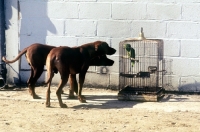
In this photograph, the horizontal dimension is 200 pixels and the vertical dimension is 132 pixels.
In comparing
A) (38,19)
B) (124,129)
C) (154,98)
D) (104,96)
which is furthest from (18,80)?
(124,129)

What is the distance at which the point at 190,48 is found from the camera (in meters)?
9.45

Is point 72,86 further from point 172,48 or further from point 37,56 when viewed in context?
point 172,48

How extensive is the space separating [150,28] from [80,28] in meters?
1.43

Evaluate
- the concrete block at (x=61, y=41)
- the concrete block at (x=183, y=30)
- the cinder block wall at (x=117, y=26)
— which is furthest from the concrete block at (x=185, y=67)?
the concrete block at (x=61, y=41)

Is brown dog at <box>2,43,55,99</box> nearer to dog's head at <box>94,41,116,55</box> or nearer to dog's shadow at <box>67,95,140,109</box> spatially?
dog's head at <box>94,41,116,55</box>

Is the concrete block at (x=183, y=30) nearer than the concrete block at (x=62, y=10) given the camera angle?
Yes

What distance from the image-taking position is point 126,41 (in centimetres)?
938

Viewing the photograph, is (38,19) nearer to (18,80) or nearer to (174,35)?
(18,80)

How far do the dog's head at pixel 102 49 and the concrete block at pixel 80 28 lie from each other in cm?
98

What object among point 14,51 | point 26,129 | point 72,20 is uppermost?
point 72,20

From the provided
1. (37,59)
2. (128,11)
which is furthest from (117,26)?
(37,59)

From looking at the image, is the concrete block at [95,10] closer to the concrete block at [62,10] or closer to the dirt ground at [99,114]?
the concrete block at [62,10]

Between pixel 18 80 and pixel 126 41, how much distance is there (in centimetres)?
257

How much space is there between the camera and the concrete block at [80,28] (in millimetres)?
9898
